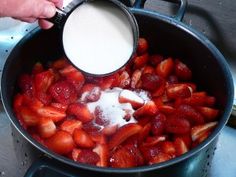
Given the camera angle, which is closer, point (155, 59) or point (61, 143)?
point (61, 143)

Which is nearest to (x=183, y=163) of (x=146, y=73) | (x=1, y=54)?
(x=146, y=73)

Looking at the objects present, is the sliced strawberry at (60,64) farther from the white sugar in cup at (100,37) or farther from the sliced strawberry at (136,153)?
the sliced strawberry at (136,153)

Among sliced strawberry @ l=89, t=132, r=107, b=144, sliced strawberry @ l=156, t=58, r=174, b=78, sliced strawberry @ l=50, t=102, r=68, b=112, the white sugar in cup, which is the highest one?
the white sugar in cup

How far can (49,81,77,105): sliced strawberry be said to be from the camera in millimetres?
756

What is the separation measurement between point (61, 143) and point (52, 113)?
9cm

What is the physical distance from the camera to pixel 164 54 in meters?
0.88

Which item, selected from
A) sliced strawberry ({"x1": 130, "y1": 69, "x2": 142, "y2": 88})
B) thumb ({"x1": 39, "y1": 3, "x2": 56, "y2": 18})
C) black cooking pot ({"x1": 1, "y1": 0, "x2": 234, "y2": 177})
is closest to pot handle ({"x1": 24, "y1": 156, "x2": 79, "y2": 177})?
black cooking pot ({"x1": 1, "y1": 0, "x2": 234, "y2": 177})

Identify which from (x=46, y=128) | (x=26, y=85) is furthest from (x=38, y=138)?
(x=26, y=85)

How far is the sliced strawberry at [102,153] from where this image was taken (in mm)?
625

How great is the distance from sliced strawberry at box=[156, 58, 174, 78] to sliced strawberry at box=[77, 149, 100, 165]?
26cm

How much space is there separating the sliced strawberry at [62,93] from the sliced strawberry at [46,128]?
2.9 inches

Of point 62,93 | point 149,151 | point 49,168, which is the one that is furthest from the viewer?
point 62,93

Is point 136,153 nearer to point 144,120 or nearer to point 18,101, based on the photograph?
point 144,120

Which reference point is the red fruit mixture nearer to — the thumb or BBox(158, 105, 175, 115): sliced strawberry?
BBox(158, 105, 175, 115): sliced strawberry
